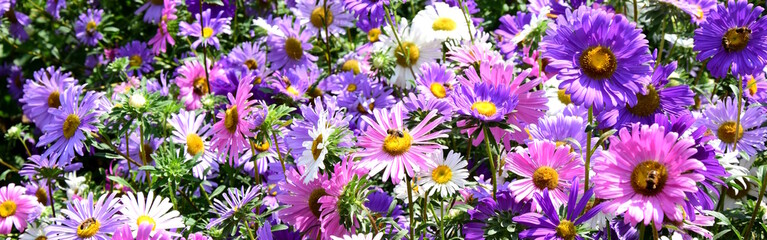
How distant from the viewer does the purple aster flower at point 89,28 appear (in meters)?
3.46

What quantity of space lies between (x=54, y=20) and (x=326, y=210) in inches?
103

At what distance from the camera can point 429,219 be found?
1.91 m

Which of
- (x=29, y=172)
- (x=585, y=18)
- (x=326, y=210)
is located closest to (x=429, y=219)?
(x=326, y=210)

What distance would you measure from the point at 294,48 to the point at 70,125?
3.06ft

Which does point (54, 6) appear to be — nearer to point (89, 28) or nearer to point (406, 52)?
point (89, 28)

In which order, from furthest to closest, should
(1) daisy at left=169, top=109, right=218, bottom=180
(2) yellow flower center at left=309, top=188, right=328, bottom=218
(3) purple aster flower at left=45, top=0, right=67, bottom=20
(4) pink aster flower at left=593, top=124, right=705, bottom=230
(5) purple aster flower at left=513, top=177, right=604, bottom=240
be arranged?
(3) purple aster flower at left=45, top=0, right=67, bottom=20, (1) daisy at left=169, top=109, right=218, bottom=180, (2) yellow flower center at left=309, top=188, right=328, bottom=218, (5) purple aster flower at left=513, top=177, right=604, bottom=240, (4) pink aster flower at left=593, top=124, right=705, bottom=230

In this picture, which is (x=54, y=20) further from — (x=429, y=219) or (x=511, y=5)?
(x=429, y=219)

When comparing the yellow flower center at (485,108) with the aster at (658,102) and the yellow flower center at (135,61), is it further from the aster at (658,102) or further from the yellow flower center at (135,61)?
the yellow flower center at (135,61)

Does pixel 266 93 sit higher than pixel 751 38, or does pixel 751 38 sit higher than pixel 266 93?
pixel 751 38

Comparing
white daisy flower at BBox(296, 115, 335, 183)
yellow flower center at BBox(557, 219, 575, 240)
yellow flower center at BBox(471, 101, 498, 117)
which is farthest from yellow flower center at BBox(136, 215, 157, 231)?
yellow flower center at BBox(557, 219, 575, 240)

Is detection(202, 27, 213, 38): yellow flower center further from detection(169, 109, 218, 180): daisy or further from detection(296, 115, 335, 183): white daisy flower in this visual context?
detection(296, 115, 335, 183): white daisy flower

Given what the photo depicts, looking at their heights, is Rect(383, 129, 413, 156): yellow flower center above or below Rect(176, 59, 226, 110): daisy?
above

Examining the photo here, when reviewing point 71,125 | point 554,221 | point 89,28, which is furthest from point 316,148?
point 89,28

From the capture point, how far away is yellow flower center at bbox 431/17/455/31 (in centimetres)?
251
